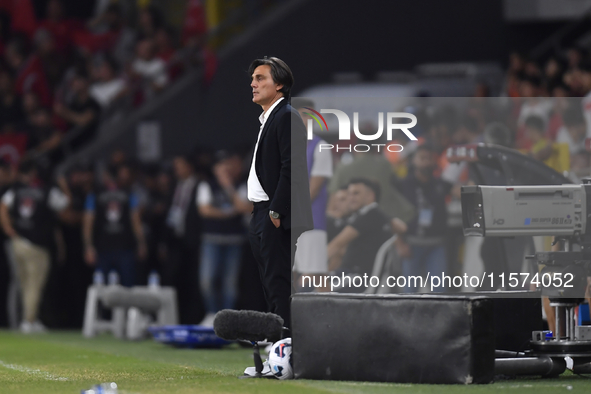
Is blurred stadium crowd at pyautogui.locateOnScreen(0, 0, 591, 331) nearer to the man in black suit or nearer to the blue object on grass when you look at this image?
the man in black suit

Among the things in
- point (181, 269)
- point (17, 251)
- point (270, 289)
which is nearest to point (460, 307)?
point (270, 289)

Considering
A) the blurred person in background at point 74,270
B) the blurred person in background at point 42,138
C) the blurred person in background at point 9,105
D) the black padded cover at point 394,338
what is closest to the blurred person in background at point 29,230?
the blurred person in background at point 74,270

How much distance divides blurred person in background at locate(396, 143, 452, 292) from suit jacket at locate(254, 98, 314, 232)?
0.73 meters

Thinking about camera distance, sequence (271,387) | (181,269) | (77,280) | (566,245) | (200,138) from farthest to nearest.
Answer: (200,138), (77,280), (181,269), (566,245), (271,387)

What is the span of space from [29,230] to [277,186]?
321 inches

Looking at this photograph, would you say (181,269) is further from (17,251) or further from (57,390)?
(57,390)

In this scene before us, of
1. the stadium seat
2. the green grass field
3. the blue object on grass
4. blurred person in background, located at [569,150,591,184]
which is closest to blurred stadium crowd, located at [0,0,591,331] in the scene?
blurred person in background, located at [569,150,591,184]

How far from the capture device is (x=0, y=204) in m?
14.8

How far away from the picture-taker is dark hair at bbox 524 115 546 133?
289 inches

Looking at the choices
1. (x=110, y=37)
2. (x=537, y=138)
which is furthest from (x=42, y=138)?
(x=537, y=138)

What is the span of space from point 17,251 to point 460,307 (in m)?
9.55

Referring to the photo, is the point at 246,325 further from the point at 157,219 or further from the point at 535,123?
the point at 157,219

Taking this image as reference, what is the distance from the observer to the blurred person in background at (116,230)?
14.3 metres

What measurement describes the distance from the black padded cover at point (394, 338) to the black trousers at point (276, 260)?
1.80 feet
